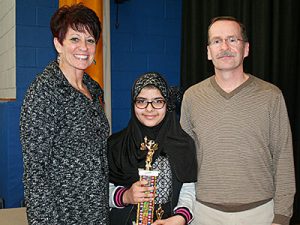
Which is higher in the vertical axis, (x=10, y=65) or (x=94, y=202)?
(x=10, y=65)

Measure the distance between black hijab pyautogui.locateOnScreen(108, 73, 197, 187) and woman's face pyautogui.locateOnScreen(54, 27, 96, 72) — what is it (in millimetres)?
308

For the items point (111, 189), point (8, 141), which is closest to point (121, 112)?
point (8, 141)

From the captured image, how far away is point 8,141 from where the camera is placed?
3.49m

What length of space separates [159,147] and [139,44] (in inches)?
87.7

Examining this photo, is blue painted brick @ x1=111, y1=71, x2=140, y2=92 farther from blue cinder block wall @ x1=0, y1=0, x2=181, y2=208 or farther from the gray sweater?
the gray sweater

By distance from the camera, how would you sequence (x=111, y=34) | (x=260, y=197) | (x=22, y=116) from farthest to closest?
(x=111, y=34), (x=260, y=197), (x=22, y=116)

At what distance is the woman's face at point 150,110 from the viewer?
184 centimetres

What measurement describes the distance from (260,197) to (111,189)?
0.69m

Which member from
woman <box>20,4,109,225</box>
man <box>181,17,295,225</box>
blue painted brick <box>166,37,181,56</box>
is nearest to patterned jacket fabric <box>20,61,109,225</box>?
woman <box>20,4,109,225</box>

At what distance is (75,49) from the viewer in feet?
5.42

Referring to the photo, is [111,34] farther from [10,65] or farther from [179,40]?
[10,65]

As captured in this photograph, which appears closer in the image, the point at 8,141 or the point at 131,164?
the point at 131,164

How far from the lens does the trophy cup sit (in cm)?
169

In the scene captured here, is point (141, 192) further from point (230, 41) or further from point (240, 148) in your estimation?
point (230, 41)
